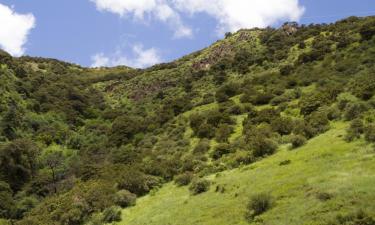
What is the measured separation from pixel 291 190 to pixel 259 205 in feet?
6.50

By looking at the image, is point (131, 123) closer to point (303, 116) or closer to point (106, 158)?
point (106, 158)

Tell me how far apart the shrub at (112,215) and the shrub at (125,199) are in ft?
4.97

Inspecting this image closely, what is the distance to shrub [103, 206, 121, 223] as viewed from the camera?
30.1 meters

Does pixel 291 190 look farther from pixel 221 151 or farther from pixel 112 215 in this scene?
pixel 221 151

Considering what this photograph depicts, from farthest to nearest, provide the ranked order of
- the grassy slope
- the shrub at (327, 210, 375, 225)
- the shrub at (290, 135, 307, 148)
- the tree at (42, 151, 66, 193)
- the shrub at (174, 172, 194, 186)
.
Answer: the tree at (42, 151, 66, 193), the shrub at (174, 172, 194, 186), the shrub at (290, 135, 307, 148), the grassy slope, the shrub at (327, 210, 375, 225)

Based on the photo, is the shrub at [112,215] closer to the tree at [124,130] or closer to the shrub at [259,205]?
the shrub at [259,205]

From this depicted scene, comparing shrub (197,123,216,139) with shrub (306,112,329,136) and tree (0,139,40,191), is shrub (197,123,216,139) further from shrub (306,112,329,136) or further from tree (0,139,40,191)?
tree (0,139,40,191)

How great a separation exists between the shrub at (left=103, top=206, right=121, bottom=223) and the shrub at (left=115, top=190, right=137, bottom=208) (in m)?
1.51

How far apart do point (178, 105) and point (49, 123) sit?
19586mm

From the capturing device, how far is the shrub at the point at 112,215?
98.8 feet

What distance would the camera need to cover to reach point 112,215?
30328 mm

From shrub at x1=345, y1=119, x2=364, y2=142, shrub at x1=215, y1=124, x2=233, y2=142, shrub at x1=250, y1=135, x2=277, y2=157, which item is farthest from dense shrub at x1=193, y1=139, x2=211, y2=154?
shrub at x1=345, y1=119, x2=364, y2=142

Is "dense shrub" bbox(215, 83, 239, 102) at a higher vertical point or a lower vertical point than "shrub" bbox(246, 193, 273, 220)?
higher


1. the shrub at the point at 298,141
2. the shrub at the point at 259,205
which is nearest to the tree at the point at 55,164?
the shrub at the point at 298,141
